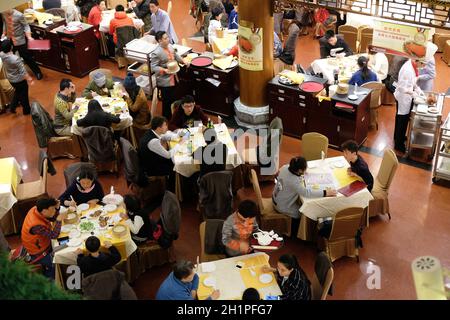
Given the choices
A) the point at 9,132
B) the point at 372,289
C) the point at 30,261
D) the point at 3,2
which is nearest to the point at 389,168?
the point at 372,289

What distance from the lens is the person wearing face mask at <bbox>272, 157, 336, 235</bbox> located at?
22.6ft

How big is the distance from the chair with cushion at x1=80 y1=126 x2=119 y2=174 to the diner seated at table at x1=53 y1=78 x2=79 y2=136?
499 mm

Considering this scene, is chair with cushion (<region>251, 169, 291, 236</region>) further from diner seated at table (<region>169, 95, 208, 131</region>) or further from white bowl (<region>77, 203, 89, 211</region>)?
white bowl (<region>77, 203, 89, 211</region>)

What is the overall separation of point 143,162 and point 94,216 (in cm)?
132

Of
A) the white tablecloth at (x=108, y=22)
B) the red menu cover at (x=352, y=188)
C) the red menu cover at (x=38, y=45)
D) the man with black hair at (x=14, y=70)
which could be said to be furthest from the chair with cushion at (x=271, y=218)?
the red menu cover at (x=38, y=45)

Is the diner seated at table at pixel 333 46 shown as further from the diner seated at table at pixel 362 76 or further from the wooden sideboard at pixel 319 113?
the wooden sideboard at pixel 319 113

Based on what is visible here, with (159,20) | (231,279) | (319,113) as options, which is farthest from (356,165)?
(159,20)

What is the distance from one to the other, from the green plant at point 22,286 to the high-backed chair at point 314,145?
483 centimetres

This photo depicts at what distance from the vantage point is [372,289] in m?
6.78

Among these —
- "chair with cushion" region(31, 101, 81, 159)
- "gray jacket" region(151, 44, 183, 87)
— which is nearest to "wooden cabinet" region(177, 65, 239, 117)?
"gray jacket" region(151, 44, 183, 87)

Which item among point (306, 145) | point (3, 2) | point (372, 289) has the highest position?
point (3, 2)

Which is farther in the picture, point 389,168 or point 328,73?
point 328,73

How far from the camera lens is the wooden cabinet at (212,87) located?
10.1 m

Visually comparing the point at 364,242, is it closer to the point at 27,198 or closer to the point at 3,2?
the point at 27,198
